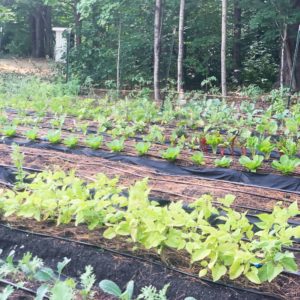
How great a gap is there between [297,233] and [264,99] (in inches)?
347

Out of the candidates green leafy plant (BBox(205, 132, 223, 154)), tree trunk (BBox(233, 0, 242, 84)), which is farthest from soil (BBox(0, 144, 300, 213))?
tree trunk (BBox(233, 0, 242, 84))

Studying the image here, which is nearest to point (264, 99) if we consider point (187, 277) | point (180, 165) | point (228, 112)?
point (228, 112)

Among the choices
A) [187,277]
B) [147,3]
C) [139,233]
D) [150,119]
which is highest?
[147,3]

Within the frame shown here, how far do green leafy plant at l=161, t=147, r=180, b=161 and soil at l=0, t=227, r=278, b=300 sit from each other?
7.37ft

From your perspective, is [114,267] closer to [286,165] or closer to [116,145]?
[286,165]

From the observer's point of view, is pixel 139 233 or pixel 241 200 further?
pixel 241 200

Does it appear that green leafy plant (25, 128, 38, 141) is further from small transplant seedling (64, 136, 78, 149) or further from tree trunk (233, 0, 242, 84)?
tree trunk (233, 0, 242, 84)

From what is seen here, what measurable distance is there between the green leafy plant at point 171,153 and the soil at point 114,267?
2.25m

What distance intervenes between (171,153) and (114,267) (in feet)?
8.08

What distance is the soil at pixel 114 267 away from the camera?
2539 millimetres

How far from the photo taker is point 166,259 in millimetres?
2799

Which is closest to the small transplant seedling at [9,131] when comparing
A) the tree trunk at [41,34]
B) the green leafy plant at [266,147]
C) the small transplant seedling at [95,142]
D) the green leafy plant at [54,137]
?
the green leafy plant at [54,137]

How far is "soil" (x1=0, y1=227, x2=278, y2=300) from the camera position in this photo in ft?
8.33

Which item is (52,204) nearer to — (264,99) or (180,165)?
(180,165)
